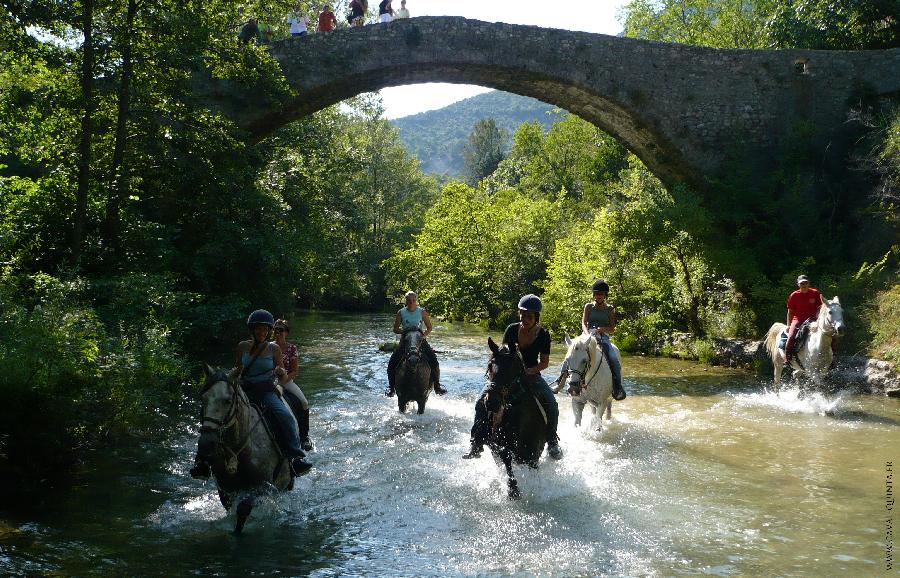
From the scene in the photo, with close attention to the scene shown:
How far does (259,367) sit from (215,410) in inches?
49.6

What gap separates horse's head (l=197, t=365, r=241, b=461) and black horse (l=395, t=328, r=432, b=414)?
17.8 ft

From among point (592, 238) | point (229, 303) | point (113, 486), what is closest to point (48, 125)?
point (229, 303)

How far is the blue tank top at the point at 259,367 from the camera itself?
22.0 feet

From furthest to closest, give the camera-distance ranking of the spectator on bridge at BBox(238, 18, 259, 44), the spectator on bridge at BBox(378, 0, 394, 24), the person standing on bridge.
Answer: the person standing on bridge < the spectator on bridge at BBox(378, 0, 394, 24) < the spectator on bridge at BBox(238, 18, 259, 44)

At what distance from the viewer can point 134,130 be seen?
46.8 ft

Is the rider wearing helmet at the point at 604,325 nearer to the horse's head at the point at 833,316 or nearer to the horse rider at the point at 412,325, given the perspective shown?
the horse rider at the point at 412,325

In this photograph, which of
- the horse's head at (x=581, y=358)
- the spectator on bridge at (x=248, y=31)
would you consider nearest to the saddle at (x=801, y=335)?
the horse's head at (x=581, y=358)

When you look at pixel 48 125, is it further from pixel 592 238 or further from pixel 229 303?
pixel 592 238

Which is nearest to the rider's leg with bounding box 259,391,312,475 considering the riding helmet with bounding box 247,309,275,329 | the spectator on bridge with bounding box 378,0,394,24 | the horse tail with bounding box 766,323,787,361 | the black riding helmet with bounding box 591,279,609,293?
the riding helmet with bounding box 247,309,275,329

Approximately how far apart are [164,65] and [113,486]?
26.2ft

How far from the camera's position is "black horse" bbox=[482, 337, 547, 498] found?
271 inches

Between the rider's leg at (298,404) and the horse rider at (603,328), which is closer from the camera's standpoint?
the rider's leg at (298,404)

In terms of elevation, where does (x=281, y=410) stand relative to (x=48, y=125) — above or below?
below

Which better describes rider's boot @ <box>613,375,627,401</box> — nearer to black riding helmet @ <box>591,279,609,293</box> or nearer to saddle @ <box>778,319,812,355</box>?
black riding helmet @ <box>591,279,609,293</box>
